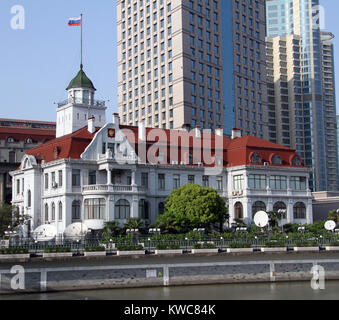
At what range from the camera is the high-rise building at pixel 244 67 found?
13862 cm

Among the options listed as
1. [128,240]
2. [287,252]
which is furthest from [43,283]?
[287,252]

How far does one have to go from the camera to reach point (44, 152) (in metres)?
87.8

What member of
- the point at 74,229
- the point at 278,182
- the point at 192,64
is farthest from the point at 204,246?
the point at 192,64

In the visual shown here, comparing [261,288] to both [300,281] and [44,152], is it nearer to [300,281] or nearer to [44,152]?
[300,281]

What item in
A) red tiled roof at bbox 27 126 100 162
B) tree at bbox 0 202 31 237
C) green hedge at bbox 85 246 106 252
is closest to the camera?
green hedge at bbox 85 246 106 252

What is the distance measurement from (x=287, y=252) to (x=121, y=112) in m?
89.4

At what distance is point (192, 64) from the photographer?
13000cm

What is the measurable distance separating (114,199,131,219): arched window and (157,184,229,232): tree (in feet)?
14.8

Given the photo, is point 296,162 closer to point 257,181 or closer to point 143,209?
point 257,181

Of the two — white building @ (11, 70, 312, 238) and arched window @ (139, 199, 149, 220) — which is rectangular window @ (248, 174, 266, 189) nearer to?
white building @ (11, 70, 312, 238)

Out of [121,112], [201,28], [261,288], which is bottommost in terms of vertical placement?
[261,288]

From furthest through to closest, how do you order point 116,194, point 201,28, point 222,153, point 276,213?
1. point 201,28
2. point 222,153
3. point 276,213
4. point 116,194

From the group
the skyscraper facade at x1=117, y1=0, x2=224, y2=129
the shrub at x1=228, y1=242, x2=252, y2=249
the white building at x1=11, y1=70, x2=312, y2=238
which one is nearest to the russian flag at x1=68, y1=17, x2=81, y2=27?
the white building at x1=11, y1=70, x2=312, y2=238

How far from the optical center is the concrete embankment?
177 feet
